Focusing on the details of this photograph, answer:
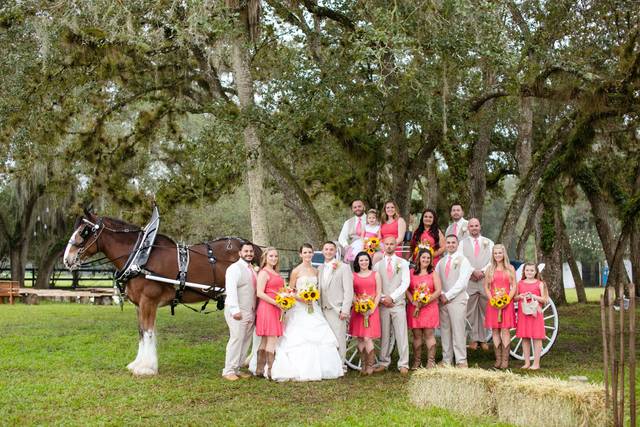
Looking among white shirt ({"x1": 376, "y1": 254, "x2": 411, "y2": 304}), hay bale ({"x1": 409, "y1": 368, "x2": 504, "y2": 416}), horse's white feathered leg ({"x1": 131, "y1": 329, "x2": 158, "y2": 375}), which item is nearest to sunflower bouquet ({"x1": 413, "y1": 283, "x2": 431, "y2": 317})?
white shirt ({"x1": 376, "y1": 254, "x2": 411, "y2": 304})

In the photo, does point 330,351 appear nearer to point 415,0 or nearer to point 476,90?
point 415,0

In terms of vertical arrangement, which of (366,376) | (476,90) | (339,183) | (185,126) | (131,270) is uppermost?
(185,126)

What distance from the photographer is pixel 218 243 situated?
10727mm

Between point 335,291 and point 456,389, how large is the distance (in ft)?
9.15

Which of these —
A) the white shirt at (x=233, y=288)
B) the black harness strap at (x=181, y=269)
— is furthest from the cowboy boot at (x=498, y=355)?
the black harness strap at (x=181, y=269)

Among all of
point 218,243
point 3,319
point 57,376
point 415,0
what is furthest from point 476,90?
point 3,319

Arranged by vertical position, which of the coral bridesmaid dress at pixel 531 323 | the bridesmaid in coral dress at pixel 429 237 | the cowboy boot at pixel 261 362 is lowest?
the cowboy boot at pixel 261 362

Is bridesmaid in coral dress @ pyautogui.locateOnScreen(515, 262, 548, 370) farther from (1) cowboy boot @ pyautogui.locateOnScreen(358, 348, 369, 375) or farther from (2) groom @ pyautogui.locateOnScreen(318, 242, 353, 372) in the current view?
(2) groom @ pyautogui.locateOnScreen(318, 242, 353, 372)

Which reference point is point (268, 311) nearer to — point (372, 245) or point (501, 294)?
point (372, 245)

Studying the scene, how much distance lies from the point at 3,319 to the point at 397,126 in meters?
10.7

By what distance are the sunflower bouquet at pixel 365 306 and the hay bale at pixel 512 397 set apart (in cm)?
205

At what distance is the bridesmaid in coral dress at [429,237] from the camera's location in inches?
411

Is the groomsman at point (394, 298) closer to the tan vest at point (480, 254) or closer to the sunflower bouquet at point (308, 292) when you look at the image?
the sunflower bouquet at point (308, 292)

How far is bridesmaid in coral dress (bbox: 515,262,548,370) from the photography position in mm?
9633
